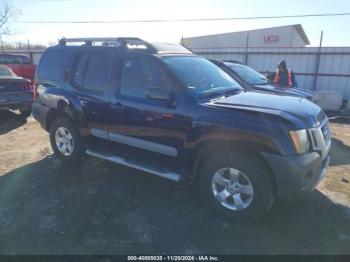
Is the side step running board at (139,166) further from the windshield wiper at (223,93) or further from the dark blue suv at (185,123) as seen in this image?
the windshield wiper at (223,93)

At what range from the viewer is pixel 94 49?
464 cm

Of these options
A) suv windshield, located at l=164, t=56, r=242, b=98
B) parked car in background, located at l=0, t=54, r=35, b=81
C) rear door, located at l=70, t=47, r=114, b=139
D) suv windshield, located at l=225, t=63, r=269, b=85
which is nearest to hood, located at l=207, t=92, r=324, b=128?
suv windshield, located at l=164, t=56, r=242, b=98

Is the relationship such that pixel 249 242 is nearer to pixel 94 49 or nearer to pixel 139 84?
pixel 139 84

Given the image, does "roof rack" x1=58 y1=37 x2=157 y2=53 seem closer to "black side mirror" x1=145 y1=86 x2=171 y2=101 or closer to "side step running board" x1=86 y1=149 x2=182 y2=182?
"black side mirror" x1=145 y1=86 x2=171 y2=101

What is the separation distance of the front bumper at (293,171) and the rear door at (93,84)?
244cm

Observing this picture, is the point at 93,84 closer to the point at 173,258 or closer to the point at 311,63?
the point at 173,258

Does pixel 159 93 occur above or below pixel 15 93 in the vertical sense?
above

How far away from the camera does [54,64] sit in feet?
16.8

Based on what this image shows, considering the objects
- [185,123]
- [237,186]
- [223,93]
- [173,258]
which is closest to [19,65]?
[223,93]

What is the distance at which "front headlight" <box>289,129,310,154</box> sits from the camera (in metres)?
3.01

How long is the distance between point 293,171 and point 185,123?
129 cm

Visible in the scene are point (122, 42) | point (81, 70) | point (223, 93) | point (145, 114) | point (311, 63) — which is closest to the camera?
point (145, 114)

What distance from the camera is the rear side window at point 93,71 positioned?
438cm

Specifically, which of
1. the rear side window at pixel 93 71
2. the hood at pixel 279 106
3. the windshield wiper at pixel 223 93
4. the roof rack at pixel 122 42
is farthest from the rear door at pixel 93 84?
the hood at pixel 279 106
